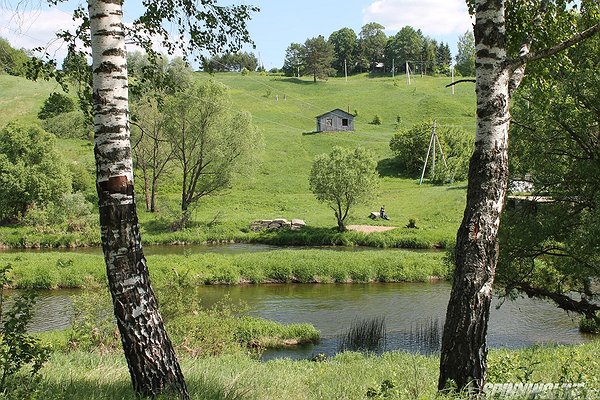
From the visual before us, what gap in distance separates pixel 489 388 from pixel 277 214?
42083mm

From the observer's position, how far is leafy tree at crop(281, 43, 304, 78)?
4838 inches

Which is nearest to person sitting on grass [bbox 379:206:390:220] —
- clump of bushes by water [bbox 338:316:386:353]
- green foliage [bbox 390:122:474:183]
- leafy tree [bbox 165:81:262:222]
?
leafy tree [bbox 165:81:262:222]

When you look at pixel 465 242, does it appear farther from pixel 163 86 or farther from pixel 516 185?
pixel 516 185

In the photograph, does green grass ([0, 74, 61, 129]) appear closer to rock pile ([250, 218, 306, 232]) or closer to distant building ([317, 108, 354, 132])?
distant building ([317, 108, 354, 132])

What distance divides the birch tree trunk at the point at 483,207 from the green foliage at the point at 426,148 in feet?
172

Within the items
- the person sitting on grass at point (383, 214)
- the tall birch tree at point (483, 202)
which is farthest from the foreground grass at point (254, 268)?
the tall birch tree at point (483, 202)

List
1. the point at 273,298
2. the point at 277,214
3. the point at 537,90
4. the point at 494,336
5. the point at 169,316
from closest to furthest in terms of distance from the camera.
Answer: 1. the point at 537,90
2. the point at 169,316
3. the point at 494,336
4. the point at 273,298
5. the point at 277,214

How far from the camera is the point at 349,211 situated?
43875mm

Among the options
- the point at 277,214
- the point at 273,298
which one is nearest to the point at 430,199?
the point at 277,214

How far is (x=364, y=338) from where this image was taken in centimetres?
2059

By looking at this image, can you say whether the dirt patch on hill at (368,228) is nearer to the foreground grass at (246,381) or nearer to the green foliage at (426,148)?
the green foliage at (426,148)

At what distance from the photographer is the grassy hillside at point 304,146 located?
4538cm

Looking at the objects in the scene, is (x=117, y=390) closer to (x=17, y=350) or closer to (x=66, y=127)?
(x=17, y=350)

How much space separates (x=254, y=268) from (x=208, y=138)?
61.5 feet
